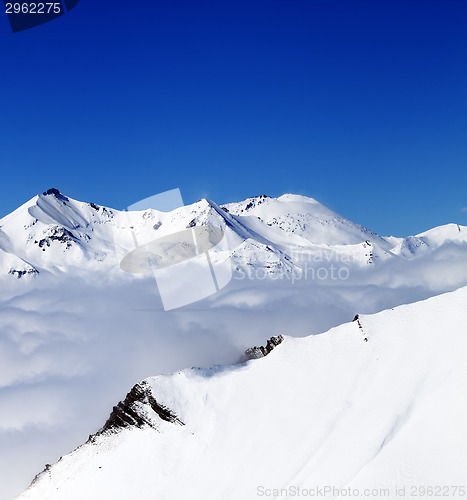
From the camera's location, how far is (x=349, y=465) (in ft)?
245

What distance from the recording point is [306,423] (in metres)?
91.4

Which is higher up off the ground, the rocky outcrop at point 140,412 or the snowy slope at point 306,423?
the rocky outcrop at point 140,412

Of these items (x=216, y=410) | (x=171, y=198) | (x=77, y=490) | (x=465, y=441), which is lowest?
(x=465, y=441)

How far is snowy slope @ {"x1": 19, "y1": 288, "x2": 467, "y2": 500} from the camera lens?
7312 centimetres

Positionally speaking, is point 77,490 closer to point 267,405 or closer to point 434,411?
point 267,405

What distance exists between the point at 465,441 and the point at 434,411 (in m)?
8.25

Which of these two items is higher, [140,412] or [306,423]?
[140,412]

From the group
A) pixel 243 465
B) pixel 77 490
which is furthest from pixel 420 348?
pixel 77 490

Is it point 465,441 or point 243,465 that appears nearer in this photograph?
point 465,441

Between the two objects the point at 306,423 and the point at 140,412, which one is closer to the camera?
the point at 306,423

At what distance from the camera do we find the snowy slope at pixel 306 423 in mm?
73125

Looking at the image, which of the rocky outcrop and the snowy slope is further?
the rocky outcrop

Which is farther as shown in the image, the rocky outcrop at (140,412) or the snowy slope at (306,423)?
the rocky outcrop at (140,412)

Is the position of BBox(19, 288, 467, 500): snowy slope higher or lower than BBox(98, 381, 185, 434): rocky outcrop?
lower
